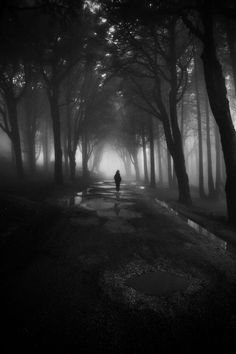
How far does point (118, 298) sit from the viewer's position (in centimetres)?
424

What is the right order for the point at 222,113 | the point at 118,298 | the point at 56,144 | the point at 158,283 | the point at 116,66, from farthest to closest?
the point at 56,144, the point at 116,66, the point at 222,113, the point at 158,283, the point at 118,298

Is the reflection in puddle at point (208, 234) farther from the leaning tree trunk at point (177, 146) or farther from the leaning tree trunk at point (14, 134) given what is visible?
the leaning tree trunk at point (14, 134)

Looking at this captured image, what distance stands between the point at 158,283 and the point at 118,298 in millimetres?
903

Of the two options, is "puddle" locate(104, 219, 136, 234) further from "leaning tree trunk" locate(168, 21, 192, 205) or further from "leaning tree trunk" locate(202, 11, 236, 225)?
"leaning tree trunk" locate(168, 21, 192, 205)

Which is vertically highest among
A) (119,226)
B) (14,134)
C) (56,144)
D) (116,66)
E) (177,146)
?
(116,66)

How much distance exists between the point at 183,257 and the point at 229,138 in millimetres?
6109

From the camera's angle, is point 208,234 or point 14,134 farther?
point 14,134

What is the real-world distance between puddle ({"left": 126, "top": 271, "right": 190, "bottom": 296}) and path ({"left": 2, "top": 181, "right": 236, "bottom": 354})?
0.13ft

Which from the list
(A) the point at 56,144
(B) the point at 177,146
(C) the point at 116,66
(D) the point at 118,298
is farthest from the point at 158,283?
(A) the point at 56,144

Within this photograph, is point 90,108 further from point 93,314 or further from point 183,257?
point 93,314

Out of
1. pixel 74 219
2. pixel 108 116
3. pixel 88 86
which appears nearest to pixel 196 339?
pixel 74 219

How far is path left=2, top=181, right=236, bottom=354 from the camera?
3.24 meters

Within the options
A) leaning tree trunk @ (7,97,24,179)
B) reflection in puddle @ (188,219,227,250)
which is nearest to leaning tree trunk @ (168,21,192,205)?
reflection in puddle @ (188,219,227,250)

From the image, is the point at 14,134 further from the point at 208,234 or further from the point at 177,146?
the point at 208,234
